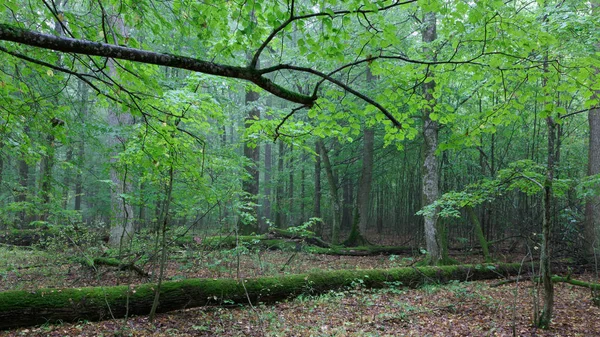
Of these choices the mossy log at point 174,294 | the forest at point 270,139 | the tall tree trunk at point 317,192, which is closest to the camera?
the forest at point 270,139

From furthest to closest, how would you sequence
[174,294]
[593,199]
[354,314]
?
[593,199] < [354,314] < [174,294]

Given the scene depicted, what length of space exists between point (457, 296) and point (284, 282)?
137 inches

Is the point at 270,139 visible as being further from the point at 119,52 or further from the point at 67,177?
the point at 67,177

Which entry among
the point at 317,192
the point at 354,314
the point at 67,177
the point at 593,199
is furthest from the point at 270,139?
the point at 67,177

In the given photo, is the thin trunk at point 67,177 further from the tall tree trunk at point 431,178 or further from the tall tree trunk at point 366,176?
the tall tree trunk at point 366,176

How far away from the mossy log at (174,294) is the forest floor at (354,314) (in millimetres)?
147

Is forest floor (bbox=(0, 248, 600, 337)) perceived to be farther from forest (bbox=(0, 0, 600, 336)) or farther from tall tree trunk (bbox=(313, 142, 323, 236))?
tall tree trunk (bbox=(313, 142, 323, 236))

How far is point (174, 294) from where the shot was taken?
18.4 ft

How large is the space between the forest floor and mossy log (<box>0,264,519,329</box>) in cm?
15

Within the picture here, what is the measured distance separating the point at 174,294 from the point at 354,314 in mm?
3024

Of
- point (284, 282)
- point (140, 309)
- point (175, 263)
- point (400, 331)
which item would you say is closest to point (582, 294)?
point (400, 331)

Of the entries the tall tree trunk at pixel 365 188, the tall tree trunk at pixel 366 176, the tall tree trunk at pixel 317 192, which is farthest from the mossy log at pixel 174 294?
the tall tree trunk at pixel 317 192

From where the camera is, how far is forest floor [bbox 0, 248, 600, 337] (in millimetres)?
4895

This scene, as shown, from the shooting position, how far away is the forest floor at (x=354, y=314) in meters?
4.89
